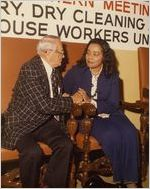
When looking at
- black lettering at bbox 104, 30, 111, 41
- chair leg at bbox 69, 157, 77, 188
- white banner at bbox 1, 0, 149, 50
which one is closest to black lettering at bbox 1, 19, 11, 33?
white banner at bbox 1, 0, 149, 50

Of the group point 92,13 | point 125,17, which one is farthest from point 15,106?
point 125,17

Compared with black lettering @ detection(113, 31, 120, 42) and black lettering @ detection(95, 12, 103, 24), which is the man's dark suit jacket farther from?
black lettering @ detection(113, 31, 120, 42)

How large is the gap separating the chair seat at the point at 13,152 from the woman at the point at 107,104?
0.42 meters

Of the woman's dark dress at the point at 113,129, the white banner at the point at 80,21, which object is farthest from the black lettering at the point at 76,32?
the woman's dark dress at the point at 113,129

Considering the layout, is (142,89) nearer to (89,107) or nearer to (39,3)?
(89,107)

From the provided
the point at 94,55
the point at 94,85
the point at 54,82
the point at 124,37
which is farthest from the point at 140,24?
the point at 54,82

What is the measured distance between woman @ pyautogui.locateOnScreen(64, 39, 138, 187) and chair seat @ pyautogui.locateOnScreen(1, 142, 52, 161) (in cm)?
42

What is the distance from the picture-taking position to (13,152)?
7.85ft

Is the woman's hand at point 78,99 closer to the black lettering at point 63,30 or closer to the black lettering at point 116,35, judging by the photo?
the black lettering at point 63,30

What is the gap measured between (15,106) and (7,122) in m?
0.14

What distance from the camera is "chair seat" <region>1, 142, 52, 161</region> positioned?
7.78ft

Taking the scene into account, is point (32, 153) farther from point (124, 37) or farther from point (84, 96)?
point (124, 37)

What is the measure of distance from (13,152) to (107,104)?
97cm

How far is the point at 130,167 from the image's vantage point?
268cm
